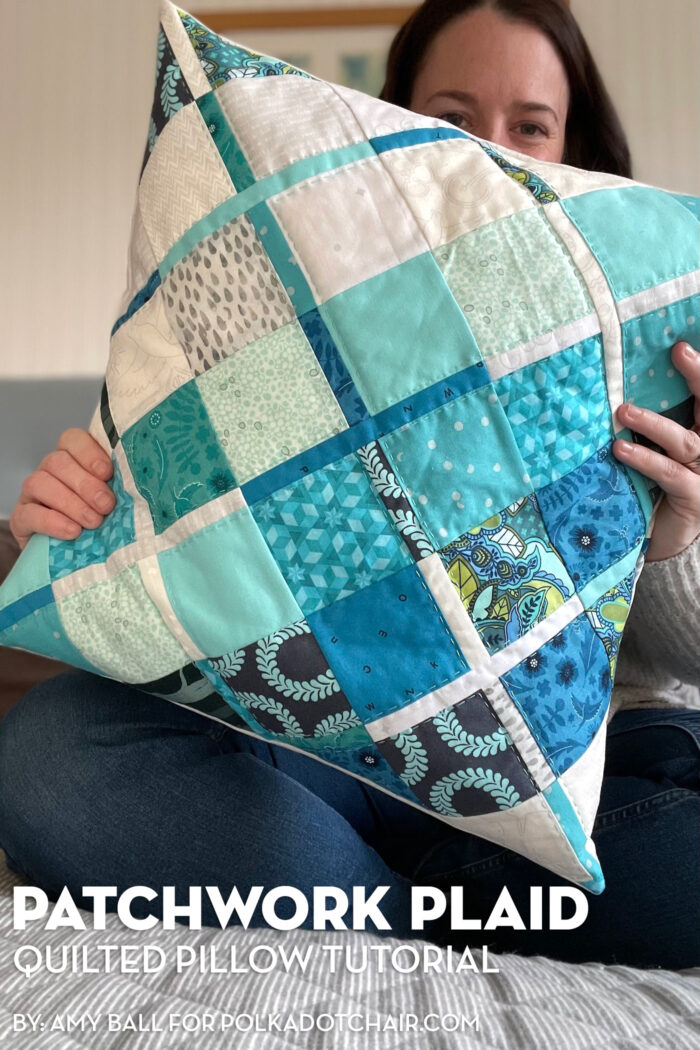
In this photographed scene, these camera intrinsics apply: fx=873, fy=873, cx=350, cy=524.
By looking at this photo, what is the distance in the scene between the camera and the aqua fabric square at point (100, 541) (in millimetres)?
595

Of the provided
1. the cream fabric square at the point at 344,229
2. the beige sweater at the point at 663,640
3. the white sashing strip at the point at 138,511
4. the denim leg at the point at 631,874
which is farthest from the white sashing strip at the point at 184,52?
the denim leg at the point at 631,874

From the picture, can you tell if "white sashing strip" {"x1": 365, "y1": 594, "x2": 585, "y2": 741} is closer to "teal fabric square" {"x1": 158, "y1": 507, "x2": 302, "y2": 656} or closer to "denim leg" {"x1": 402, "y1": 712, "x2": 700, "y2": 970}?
"teal fabric square" {"x1": 158, "y1": 507, "x2": 302, "y2": 656}

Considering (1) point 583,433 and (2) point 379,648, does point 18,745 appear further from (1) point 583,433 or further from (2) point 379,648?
(1) point 583,433

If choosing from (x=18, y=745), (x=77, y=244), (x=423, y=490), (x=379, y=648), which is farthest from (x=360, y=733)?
(x=77, y=244)

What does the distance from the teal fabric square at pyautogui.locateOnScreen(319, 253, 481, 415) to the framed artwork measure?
4.54 feet

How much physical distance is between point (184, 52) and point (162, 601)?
1.24 feet

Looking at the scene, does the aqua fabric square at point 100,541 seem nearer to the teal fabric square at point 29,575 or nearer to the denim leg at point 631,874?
the teal fabric square at point 29,575

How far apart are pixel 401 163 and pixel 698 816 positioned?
528 mm

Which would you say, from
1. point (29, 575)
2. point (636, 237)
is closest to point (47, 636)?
point (29, 575)

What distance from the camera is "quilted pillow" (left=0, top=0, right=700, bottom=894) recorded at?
1.80 ft

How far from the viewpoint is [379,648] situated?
1.80 ft

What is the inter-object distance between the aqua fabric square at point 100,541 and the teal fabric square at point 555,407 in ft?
0.87

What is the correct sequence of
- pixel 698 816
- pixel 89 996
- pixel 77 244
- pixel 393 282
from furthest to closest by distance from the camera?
pixel 77 244
pixel 698 816
pixel 393 282
pixel 89 996

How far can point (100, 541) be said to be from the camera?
23.9 inches
